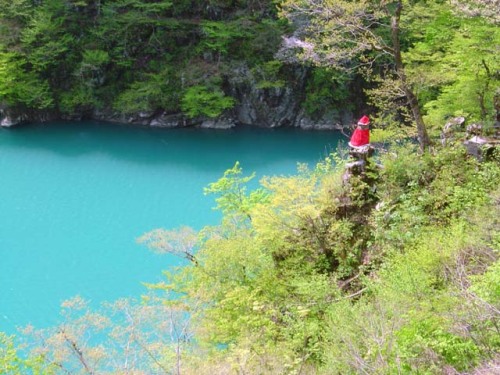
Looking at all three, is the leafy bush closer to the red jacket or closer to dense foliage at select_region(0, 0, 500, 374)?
dense foliage at select_region(0, 0, 500, 374)

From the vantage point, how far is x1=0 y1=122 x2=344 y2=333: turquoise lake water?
10641 mm

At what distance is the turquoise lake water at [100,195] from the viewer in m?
10.6

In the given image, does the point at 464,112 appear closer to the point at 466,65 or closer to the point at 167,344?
the point at 466,65

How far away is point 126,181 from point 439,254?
12.0 m

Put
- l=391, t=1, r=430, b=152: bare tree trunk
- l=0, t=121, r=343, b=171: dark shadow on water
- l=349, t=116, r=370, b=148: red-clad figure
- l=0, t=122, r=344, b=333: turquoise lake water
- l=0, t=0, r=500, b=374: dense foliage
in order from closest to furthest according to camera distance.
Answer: l=0, t=0, r=500, b=374: dense foliage < l=391, t=1, r=430, b=152: bare tree trunk < l=349, t=116, r=370, b=148: red-clad figure < l=0, t=122, r=344, b=333: turquoise lake water < l=0, t=121, r=343, b=171: dark shadow on water

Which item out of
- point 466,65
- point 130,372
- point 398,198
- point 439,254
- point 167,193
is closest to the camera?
point 439,254

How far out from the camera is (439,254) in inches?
212

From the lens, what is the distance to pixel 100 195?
14828mm

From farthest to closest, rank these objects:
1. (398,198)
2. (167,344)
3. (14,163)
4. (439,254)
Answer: (14,163), (398,198), (167,344), (439,254)

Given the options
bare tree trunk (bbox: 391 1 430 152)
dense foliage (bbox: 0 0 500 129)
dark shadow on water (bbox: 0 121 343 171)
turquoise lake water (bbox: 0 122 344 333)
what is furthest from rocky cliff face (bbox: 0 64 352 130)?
bare tree trunk (bbox: 391 1 430 152)

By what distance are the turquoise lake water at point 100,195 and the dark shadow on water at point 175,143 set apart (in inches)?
1.5

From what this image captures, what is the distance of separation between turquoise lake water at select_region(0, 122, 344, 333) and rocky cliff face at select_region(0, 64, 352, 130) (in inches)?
18.9

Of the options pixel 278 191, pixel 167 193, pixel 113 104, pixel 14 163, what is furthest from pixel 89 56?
pixel 278 191

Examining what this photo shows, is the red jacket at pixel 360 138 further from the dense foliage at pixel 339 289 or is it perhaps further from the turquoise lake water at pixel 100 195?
the turquoise lake water at pixel 100 195
